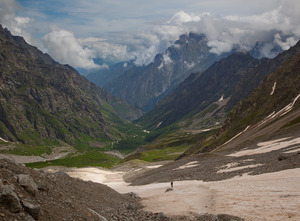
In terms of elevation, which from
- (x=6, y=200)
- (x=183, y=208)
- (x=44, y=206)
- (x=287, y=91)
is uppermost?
(x=287, y=91)

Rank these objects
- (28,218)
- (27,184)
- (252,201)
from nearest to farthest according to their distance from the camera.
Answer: (28,218) → (27,184) → (252,201)

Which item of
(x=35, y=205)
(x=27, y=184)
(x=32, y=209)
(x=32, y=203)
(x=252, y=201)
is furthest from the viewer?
(x=252, y=201)

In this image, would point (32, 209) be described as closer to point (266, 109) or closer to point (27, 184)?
point (27, 184)

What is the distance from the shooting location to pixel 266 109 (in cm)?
14238

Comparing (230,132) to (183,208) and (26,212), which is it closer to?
(183,208)

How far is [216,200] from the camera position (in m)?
32.8

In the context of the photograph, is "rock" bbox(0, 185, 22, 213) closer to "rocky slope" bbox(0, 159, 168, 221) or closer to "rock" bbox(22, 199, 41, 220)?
"rocky slope" bbox(0, 159, 168, 221)

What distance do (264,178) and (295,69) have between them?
462ft

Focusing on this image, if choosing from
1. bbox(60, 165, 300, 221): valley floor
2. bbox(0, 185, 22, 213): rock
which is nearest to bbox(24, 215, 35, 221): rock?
bbox(0, 185, 22, 213): rock

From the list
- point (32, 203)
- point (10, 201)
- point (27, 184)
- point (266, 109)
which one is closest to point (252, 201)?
point (32, 203)

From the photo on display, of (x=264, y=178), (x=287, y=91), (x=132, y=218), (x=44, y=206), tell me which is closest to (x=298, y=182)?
(x=264, y=178)

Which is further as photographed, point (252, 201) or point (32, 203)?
point (252, 201)

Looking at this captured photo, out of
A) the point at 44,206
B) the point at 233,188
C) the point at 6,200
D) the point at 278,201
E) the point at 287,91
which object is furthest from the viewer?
the point at 287,91

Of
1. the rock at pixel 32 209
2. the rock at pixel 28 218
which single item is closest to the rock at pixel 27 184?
the rock at pixel 32 209
